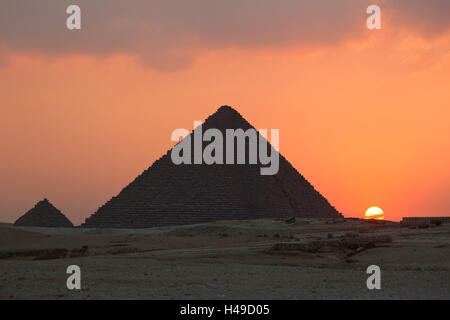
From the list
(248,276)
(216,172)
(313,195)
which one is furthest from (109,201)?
(248,276)

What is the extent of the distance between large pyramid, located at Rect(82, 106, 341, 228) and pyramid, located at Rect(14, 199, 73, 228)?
309 cm

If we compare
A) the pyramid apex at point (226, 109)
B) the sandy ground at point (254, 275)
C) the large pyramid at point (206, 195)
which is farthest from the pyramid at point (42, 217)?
the sandy ground at point (254, 275)

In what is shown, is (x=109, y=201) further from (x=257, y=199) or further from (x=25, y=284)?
(x=25, y=284)

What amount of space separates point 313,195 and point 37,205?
2505 centimetres

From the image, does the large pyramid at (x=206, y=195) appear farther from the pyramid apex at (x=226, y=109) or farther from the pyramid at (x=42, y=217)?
the pyramid at (x=42, y=217)

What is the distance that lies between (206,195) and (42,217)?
1391 centimetres

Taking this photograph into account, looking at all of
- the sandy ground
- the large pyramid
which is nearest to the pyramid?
the large pyramid

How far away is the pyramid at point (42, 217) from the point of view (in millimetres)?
56219

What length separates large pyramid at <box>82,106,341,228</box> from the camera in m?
54.9

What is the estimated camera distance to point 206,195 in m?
55.3

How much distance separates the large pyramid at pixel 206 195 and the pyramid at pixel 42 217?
10.1ft

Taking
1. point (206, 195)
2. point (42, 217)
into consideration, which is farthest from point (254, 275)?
point (42, 217)
